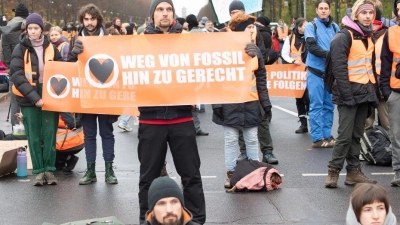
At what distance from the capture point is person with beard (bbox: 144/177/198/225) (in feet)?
17.6

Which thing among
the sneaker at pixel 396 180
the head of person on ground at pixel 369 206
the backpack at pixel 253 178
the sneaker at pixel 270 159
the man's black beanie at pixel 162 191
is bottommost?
the sneaker at pixel 270 159

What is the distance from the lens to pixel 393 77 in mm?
9109

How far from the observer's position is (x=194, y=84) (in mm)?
7379

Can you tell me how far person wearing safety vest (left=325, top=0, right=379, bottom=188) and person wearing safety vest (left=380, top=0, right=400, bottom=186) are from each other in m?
0.12

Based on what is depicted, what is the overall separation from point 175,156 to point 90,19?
279 centimetres

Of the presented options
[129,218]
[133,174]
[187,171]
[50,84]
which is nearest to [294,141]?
[133,174]

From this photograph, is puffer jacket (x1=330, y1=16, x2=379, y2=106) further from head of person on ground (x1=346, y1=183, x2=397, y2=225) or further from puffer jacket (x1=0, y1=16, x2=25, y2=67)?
puffer jacket (x1=0, y1=16, x2=25, y2=67)

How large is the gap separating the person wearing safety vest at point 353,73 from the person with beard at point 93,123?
2.35 metres

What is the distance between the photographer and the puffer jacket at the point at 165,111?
7.01m

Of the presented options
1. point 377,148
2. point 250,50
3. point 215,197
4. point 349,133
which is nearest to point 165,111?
point 250,50

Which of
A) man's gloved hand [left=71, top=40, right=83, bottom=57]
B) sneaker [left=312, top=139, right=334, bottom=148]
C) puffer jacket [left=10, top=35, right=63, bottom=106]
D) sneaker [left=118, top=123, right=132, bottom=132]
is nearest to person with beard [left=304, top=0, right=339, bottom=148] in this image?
sneaker [left=312, top=139, right=334, bottom=148]


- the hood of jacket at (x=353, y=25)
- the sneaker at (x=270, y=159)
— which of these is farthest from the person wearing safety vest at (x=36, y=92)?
the hood of jacket at (x=353, y=25)

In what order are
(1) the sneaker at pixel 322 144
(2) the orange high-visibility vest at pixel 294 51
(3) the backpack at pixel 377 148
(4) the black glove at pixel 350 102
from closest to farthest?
1. (4) the black glove at pixel 350 102
2. (3) the backpack at pixel 377 148
3. (1) the sneaker at pixel 322 144
4. (2) the orange high-visibility vest at pixel 294 51

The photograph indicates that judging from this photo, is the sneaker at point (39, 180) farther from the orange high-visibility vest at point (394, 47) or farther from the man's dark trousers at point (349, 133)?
the orange high-visibility vest at point (394, 47)
